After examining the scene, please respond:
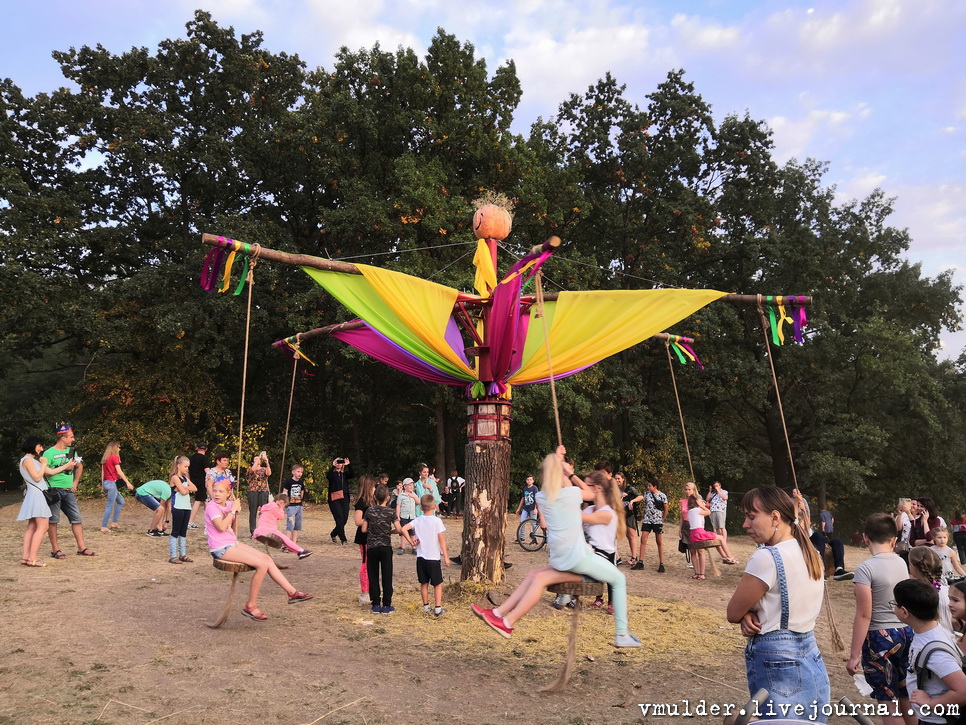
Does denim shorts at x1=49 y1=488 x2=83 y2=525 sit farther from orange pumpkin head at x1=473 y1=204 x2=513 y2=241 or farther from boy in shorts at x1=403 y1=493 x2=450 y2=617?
orange pumpkin head at x1=473 y1=204 x2=513 y2=241

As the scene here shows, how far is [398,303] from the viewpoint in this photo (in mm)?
8008

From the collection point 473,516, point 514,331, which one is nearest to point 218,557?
point 473,516

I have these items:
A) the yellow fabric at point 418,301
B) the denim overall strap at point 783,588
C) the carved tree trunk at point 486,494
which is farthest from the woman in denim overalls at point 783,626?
the carved tree trunk at point 486,494

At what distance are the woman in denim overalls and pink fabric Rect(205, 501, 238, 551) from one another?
5.18m

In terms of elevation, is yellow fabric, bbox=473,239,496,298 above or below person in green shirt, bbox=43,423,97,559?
above

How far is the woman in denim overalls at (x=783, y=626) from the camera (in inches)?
120

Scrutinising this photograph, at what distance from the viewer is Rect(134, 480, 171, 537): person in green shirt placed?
12578 mm

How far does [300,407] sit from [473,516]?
1745cm

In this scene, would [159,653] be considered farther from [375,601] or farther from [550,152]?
[550,152]

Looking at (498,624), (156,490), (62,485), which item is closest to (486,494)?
(498,624)

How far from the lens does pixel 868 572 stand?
4.02 metres

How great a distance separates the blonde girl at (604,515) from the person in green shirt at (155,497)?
8189 mm

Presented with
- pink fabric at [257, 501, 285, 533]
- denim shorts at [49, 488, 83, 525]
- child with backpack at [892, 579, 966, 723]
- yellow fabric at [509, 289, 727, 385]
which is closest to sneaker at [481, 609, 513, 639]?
child with backpack at [892, 579, 966, 723]

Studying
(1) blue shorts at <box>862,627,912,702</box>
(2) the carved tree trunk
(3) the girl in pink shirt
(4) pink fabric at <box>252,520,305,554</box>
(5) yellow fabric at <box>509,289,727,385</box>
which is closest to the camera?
(1) blue shorts at <box>862,627,912,702</box>
